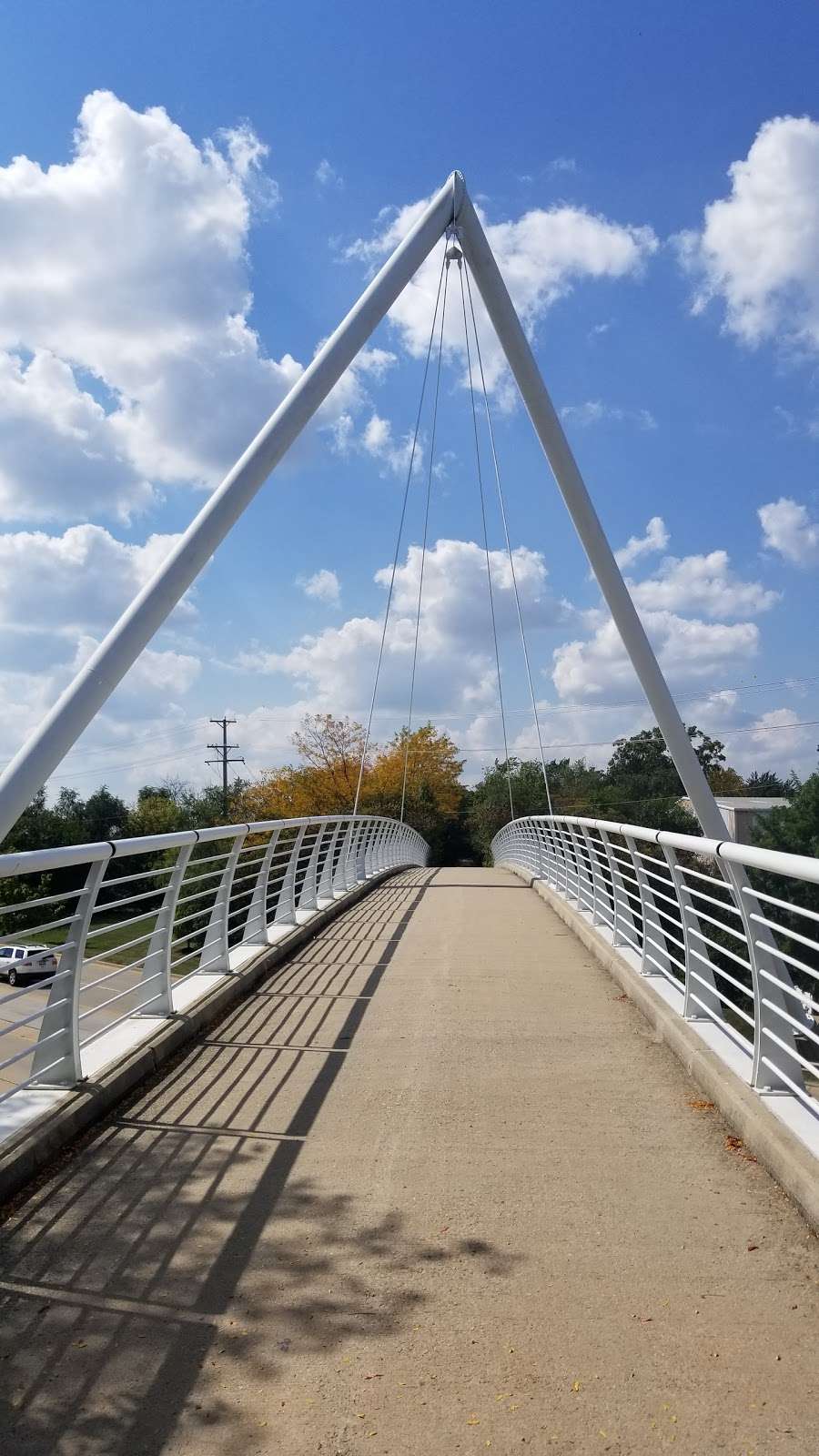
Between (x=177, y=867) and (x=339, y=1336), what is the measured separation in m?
3.88

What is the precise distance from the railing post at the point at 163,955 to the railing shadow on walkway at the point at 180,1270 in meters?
1.03

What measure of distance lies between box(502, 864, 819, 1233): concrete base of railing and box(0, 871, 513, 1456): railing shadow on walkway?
3.83 ft

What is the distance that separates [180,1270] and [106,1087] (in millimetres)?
1763

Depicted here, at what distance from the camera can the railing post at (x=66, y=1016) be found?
514cm

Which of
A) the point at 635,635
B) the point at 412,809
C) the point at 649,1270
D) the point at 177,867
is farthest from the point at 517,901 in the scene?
the point at 412,809

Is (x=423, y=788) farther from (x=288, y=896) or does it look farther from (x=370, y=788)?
A: (x=288, y=896)

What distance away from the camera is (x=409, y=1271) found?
3650 mm

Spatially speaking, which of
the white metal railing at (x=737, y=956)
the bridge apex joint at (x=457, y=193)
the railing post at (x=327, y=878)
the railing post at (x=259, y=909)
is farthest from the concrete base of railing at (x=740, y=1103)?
the bridge apex joint at (x=457, y=193)

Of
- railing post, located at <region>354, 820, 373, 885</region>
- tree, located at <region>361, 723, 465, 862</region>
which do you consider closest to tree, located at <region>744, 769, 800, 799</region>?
tree, located at <region>361, 723, 465, 862</region>

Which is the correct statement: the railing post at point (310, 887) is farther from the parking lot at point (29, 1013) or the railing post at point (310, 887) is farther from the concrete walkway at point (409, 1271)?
the parking lot at point (29, 1013)

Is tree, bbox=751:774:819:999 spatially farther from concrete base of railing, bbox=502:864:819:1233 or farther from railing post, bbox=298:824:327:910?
concrete base of railing, bbox=502:864:819:1233

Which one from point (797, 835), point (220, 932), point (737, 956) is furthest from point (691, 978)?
point (797, 835)

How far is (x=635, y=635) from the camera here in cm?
1817

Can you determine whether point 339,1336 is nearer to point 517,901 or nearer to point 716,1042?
point 716,1042
